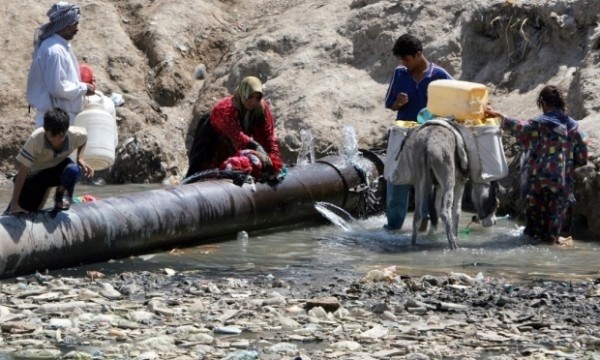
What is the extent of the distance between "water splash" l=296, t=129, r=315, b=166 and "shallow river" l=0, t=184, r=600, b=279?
2.26 meters

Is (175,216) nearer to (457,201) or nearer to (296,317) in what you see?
(457,201)

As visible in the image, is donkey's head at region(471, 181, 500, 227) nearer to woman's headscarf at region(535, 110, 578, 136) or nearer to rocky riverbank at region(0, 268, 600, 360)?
woman's headscarf at region(535, 110, 578, 136)

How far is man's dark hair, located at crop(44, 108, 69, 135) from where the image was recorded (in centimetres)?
1070

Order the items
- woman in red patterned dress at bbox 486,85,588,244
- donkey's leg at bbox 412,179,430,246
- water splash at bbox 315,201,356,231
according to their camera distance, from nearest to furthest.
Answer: donkey's leg at bbox 412,179,430,246 → woman in red patterned dress at bbox 486,85,588,244 → water splash at bbox 315,201,356,231

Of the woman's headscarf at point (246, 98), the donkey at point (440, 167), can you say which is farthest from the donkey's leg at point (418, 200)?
the woman's headscarf at point (246, 98)

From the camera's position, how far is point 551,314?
9.20 metres

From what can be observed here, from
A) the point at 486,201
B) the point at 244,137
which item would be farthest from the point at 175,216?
the point at 486,201

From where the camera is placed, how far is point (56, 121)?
10.7m

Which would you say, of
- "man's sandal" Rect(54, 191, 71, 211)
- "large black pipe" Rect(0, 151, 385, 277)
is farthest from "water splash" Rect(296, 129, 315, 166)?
"man's sandal" Rect(54, 191, 71, 211)

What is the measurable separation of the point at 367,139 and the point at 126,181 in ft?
10.5

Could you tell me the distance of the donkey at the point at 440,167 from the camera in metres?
12.7

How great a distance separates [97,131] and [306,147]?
5015 mm

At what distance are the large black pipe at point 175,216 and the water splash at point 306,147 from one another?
1.10 metres

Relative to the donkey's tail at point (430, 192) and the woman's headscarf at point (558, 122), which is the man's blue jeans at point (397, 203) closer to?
the donkey's tail at point (430, 192)
